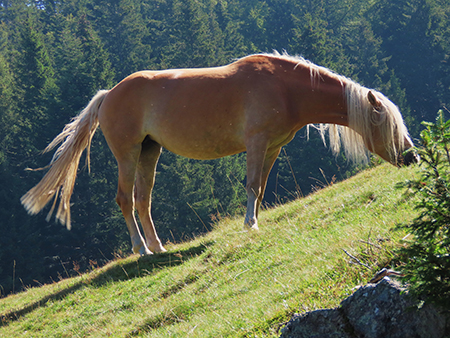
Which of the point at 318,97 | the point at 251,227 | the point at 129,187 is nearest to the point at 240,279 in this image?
the point at 251,227

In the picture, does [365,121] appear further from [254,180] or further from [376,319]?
[376,319]

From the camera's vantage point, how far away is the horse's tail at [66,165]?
8375 mm

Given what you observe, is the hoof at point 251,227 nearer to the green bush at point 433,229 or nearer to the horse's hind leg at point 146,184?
the horse's hind leg at point 146,184

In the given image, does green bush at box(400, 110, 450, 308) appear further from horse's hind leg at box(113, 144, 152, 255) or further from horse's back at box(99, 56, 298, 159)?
horse's hind leg at box(113, 144, 152, 255)

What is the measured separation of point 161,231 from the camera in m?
39.3

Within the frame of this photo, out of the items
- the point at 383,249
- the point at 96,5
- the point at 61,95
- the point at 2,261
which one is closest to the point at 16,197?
the point at 2,261

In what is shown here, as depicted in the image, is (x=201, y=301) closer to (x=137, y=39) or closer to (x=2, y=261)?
(x=2, y=261)

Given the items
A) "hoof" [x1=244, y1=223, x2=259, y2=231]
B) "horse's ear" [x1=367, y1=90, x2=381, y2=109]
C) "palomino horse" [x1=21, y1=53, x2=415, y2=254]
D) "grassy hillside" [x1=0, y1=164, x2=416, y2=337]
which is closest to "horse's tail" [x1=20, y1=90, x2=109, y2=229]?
"palomino horse" [x1=21, y1=53, x2=415, y2=254]

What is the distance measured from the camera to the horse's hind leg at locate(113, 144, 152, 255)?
818 centimetres

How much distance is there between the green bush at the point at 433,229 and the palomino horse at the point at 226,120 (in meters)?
4.35

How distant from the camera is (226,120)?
7.52 m

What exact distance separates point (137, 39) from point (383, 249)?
55581 mm

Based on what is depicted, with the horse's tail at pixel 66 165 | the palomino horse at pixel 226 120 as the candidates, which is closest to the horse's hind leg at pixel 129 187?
the palomino horse at pixel 226 120

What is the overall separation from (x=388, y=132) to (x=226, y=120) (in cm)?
245
